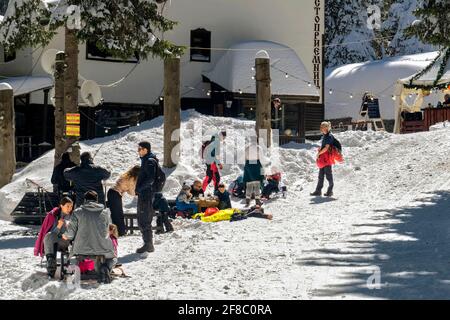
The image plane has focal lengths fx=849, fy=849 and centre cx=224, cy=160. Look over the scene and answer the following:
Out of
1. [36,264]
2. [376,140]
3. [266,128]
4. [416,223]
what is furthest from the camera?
[376,140]

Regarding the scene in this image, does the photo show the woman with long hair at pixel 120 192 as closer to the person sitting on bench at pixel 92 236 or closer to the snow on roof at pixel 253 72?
the person sitting on bench at pixel 92 236

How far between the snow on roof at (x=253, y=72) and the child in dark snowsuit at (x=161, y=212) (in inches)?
613

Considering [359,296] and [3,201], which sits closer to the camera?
[359,296]

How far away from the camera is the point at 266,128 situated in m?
21.8

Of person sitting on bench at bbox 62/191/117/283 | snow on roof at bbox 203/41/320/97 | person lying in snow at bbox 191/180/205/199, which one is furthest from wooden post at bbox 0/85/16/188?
person sitting on bench at bbox 62/191/117/283

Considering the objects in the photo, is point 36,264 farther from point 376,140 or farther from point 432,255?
point 376,140

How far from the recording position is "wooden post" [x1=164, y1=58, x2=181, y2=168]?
21.5 m

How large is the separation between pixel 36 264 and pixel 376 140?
15967 millimetres

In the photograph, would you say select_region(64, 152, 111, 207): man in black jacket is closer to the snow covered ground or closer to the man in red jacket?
the snow covered ground

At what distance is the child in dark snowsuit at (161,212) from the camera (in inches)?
581

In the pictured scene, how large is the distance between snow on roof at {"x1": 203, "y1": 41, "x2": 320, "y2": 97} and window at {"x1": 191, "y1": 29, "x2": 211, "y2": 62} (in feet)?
2.28

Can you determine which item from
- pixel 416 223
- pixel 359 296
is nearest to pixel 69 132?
pixel 416 223

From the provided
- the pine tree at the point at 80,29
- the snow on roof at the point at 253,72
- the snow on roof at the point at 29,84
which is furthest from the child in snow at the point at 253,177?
the snow on roof at the point at 253,72

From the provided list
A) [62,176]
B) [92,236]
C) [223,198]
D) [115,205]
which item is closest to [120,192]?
[115,205]
